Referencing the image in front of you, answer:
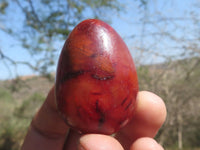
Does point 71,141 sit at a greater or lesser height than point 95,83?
lesser

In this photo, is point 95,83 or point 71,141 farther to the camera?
point 71,141

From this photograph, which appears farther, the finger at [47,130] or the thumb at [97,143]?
the finger at [47,130]

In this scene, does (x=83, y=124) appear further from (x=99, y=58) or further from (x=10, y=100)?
(x=10, y=100)

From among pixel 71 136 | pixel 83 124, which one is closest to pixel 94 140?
pixel 83 124

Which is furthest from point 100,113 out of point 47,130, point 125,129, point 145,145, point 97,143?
point 47,130

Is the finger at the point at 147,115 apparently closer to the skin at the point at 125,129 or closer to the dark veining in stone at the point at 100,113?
the skin at the point at 125,129

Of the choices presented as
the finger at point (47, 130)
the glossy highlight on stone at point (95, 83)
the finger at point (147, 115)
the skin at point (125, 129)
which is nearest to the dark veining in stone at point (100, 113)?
the glossy highlight on stone at point (95, 83)

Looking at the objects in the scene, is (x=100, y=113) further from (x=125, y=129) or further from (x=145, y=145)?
(x=125, y=129)

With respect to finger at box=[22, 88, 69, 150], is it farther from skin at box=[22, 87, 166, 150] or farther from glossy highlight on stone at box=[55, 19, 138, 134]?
glossy highlight on stone at box=[55, 19, 138, 134]
